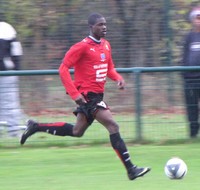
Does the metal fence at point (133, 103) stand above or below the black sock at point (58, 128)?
below

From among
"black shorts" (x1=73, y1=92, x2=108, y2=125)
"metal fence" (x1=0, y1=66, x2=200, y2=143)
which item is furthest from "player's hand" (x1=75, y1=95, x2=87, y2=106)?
"metal fence" (x1=0, y1=66, x2=200, y2=143)

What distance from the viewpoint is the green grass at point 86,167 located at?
8.26m

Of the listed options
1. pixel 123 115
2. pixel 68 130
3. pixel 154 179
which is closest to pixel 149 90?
pixel 123 115

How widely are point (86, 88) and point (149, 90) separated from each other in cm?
262

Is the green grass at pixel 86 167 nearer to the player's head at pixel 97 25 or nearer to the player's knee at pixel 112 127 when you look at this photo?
the player's knee at pixel 112 127

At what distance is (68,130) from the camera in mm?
9477

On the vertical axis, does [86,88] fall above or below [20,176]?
above

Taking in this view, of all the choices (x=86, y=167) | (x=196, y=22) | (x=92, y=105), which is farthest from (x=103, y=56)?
(x=196, y=22)

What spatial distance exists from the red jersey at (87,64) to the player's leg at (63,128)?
1.29ft

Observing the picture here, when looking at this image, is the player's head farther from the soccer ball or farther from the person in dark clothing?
the person in dark clothing

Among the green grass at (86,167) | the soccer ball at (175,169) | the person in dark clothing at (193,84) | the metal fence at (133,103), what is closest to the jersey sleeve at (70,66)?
the green grass at (86,167)

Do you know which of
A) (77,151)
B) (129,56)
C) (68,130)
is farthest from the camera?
(129,56)

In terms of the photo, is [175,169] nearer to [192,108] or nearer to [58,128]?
[58,128]

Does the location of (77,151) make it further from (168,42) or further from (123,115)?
(168,42)
